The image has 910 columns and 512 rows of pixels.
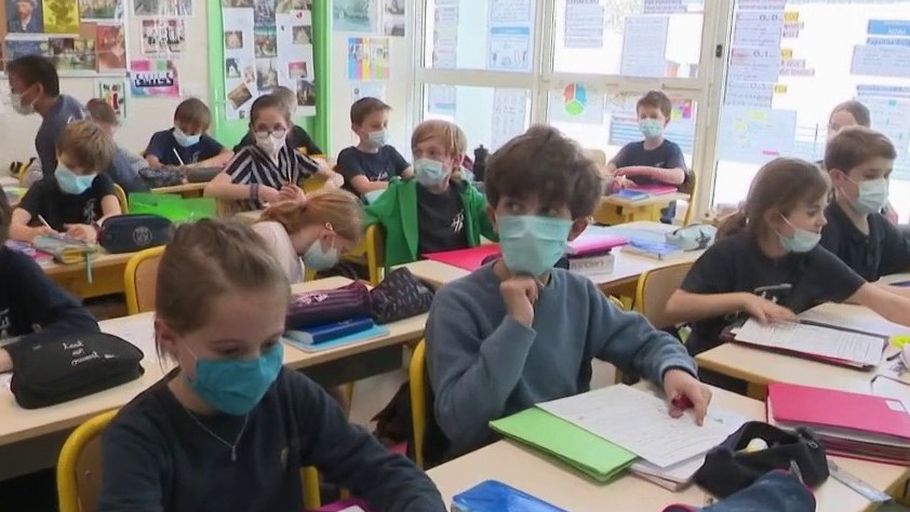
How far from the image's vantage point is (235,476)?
1.29 m

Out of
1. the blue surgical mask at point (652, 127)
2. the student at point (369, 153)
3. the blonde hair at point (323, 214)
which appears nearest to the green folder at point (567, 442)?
the blonde hair at point (323, 214)

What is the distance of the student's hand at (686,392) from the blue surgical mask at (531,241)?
1.09ft

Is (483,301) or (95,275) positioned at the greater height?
(483,301)

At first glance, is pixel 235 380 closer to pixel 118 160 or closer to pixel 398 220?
pixel 398 220

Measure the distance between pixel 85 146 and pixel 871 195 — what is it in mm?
2892

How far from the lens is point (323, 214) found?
2.70 m

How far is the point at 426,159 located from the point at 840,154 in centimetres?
154

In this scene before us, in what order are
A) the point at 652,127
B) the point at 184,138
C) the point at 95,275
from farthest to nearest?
the point at 184,138
the point at 652,127
the point at 95,275

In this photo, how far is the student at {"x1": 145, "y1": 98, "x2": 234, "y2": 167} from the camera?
18.6 feet

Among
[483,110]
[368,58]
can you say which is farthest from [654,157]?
[368,58]

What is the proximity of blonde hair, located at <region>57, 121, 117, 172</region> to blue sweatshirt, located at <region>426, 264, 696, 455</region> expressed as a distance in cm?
224

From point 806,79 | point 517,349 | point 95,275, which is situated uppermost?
point 806,79

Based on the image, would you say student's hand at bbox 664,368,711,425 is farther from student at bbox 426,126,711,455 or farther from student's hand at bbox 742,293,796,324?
student's hand at bbox 742,293,796,324

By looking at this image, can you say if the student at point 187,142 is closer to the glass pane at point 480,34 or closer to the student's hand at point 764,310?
the glass pane at point 480,34
